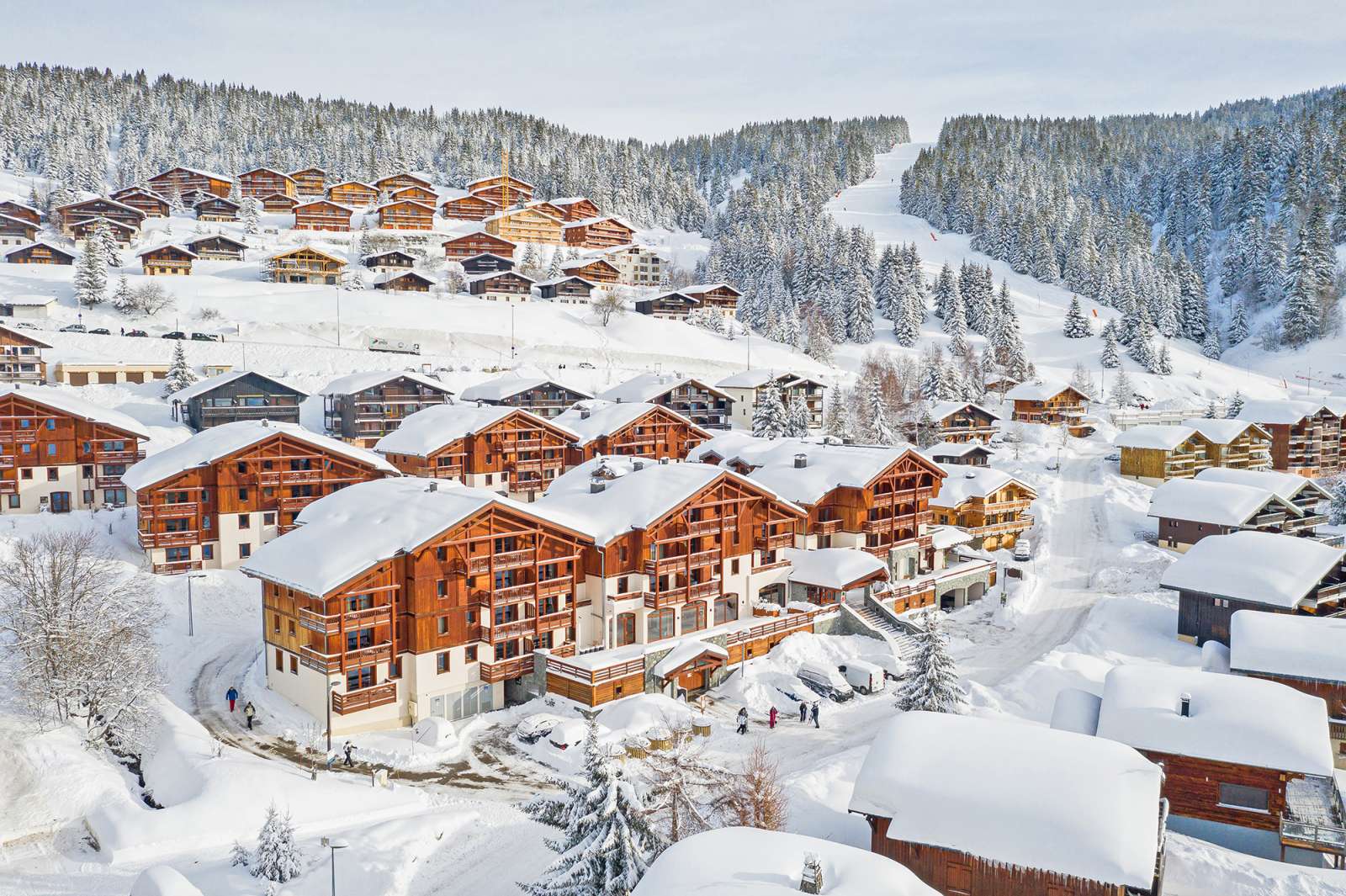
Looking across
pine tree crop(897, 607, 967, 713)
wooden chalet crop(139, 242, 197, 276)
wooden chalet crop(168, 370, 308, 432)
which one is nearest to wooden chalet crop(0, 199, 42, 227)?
wooden chalet crop(139, 242, 197, 276)

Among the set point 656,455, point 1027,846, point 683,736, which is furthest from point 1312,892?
point 656,455

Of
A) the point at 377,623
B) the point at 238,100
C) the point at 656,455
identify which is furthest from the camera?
the point at 238,100

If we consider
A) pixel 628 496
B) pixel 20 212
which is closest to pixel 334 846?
pixel 628 496

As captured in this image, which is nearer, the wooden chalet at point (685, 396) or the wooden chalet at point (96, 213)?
the wooden chalet at point (685, 396)

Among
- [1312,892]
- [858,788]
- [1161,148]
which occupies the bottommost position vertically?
[1312,892]

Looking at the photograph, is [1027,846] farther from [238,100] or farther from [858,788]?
[238,100]

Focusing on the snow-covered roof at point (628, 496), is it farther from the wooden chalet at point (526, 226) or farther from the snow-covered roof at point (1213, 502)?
the wooden chalet at point (526, 226)

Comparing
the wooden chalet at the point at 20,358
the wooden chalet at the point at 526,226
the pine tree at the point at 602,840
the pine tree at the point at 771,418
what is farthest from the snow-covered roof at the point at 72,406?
the wooden chalet at the point at 526,226
